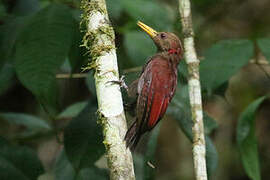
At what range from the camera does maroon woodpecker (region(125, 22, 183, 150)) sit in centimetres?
311

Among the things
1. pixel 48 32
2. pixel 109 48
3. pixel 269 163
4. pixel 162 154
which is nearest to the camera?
pixel 109 48

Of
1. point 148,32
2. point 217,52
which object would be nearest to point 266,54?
point 217,52

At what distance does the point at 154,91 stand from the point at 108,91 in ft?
3.56

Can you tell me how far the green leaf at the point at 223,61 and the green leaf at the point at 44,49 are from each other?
1.08m

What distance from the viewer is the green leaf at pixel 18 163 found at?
112 inches

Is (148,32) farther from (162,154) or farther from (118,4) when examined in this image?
(162,154)

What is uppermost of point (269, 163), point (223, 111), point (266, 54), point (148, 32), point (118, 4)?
point (118, 4)

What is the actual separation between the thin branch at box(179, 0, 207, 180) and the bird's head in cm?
54

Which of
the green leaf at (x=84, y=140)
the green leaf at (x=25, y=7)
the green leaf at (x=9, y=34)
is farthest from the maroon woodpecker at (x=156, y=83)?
the green leaf at (x=9, y=34)

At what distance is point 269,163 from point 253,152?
3.97 m

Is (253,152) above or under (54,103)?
under

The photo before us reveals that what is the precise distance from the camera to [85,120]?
3.06 metres

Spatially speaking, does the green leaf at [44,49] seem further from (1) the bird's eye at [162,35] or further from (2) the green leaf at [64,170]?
(1) the bird's eye at [162,35]

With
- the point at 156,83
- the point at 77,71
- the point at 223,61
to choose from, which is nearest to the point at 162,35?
the point at 156,83
